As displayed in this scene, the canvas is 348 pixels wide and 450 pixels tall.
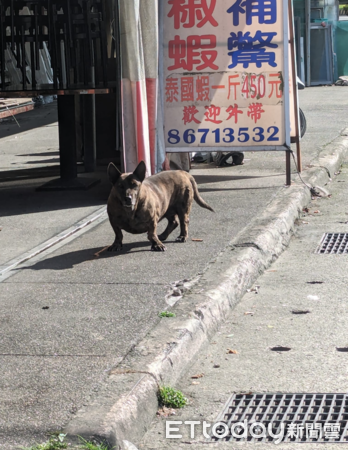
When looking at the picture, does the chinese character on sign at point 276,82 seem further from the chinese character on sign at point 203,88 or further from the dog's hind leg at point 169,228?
the dog's hind leg at point 169,228

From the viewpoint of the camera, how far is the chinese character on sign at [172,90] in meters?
8.91

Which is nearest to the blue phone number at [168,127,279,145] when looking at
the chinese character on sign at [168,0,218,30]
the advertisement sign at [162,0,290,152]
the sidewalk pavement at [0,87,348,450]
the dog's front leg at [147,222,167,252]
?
the advertisement sign at [162,0,290,152]

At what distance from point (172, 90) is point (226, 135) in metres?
0.85

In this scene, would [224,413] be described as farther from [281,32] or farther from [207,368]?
[281,32]

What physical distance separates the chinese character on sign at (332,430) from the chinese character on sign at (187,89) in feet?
19.6

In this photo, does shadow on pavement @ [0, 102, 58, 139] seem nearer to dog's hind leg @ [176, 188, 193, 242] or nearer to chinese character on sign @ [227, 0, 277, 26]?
chinese character on sign @ [227, 0, 277, 26]

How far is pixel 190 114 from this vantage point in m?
8.98

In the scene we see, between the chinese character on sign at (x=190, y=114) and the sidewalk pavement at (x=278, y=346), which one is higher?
the chinese character on sign at (x=190, y=114)

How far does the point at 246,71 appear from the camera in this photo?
879 cm

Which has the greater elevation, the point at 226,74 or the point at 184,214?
the point at 226,74

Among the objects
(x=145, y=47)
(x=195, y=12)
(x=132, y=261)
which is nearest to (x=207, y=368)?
(x=132, y=261)

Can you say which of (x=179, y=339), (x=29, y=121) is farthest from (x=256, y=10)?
(x=29, y=121)

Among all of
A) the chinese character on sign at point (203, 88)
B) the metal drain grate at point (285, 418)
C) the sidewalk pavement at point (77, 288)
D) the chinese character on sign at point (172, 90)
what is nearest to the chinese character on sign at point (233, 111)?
the chinese character on sign at point (203, 88)
